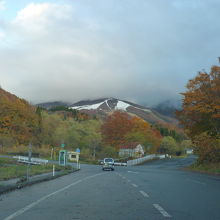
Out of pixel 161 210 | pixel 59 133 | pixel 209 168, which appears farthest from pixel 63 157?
pixel 59 133

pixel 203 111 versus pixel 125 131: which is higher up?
pixel 125 131

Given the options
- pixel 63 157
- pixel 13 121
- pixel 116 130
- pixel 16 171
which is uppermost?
pixel 13 121

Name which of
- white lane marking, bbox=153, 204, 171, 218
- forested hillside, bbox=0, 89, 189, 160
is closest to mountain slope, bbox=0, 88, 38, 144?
forested hillside, bbox=0, 89, 189, 160

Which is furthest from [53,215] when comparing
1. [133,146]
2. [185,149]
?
[185,149]

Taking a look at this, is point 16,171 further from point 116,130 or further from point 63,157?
point 116,130

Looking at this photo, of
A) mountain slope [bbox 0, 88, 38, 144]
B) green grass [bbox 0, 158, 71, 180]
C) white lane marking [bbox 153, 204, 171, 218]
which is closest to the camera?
white lane marking [bbox 153, 204, 171, 218]

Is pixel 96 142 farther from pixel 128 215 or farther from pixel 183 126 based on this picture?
pixel 128 215

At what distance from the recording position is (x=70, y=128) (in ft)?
343

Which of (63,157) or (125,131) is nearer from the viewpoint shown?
(63,157)

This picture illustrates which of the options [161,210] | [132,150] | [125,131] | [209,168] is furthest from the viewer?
[132,150]

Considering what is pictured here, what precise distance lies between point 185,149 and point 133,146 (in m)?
94.1

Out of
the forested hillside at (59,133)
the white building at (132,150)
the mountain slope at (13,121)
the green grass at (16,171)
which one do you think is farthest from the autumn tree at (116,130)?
the green grass at (16,171)

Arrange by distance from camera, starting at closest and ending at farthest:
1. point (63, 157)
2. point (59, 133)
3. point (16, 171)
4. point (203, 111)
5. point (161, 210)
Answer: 1. point (161, 210)
2. point (16, 171)
3. point (203, 111)
4. point (63, 157)
5. point (59, 133)

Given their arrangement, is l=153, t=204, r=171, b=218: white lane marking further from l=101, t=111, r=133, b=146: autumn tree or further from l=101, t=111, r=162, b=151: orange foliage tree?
l=101, t=111, r=133, b=146: autumn tree
